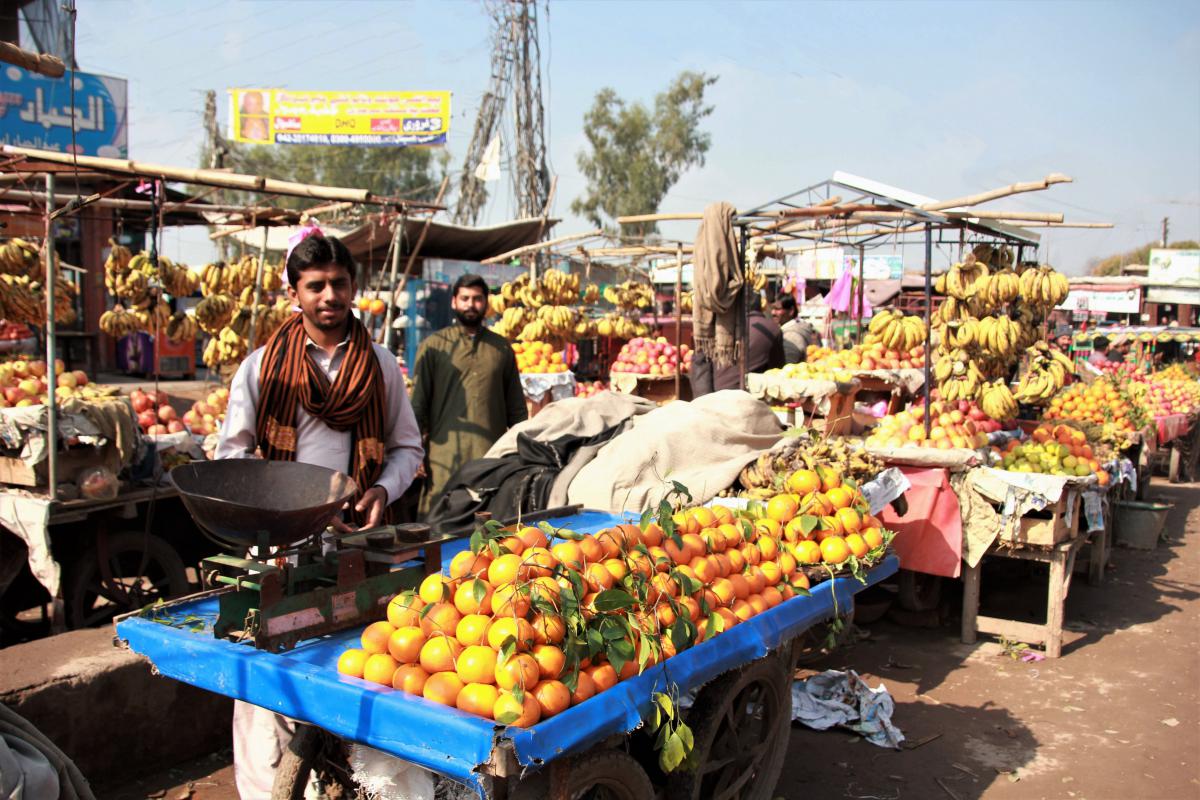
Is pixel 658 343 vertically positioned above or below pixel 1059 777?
above

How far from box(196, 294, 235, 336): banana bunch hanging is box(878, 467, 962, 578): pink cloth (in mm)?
5431

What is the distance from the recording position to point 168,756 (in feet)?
13.3

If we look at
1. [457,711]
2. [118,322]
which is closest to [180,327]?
[118,322]

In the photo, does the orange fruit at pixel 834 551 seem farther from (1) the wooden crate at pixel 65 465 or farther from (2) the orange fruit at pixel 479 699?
(1) the wooden crate at pixel 65 465

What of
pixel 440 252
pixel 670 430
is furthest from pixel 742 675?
pixel 440 252

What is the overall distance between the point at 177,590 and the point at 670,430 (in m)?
3.34

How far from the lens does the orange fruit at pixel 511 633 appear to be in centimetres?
211

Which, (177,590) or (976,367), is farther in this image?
(976,367)

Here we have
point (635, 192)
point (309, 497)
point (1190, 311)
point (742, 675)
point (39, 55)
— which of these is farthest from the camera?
point (635, 192)

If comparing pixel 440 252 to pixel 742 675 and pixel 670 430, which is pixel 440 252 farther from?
pixel 742 675

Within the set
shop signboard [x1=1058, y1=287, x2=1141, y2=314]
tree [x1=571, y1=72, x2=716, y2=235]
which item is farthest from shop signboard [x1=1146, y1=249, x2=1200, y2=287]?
tree [x1=571, y1=72, x2=716, y2=235]

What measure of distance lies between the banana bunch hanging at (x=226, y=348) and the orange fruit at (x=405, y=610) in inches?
221

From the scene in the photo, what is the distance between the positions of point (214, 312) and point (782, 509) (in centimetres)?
542

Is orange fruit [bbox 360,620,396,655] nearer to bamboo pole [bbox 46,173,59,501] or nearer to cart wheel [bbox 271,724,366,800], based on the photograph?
cart wheel [bbox 271,724,366,800]
